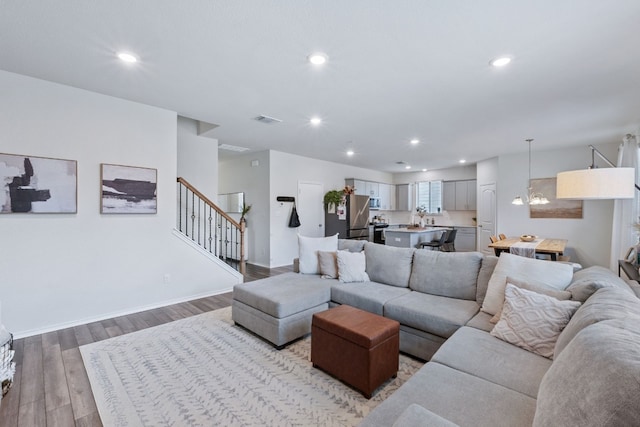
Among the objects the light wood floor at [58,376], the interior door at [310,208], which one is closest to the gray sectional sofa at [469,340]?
the light wood floor at [58,376]

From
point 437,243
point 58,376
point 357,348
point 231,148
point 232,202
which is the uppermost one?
point 231,148

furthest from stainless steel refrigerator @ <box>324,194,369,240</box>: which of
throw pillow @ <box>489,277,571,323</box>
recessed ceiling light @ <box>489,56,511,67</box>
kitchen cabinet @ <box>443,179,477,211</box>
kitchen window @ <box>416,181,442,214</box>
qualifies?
throw pillow @ <box>489,277,571,323</box>

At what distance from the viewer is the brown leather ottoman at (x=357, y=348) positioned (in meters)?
2.03

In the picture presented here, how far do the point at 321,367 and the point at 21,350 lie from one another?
2.90 meters

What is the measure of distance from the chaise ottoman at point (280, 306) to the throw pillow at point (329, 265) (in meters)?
0.16

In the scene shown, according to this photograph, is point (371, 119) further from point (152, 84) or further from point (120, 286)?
point (120, 286)

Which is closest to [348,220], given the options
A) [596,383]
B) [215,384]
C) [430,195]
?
[430,195]

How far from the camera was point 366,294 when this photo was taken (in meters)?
2.97

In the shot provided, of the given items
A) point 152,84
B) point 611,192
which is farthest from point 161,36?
point 611,192

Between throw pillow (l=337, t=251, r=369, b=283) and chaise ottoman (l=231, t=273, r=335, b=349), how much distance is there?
18 cm

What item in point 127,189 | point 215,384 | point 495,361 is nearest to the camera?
point 495,361

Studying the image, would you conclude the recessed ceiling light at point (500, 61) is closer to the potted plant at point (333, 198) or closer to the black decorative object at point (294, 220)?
the black decorative object at point (294, 220)

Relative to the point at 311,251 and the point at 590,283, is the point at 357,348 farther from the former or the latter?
the point at 311,251

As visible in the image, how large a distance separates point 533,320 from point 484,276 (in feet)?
2.75
